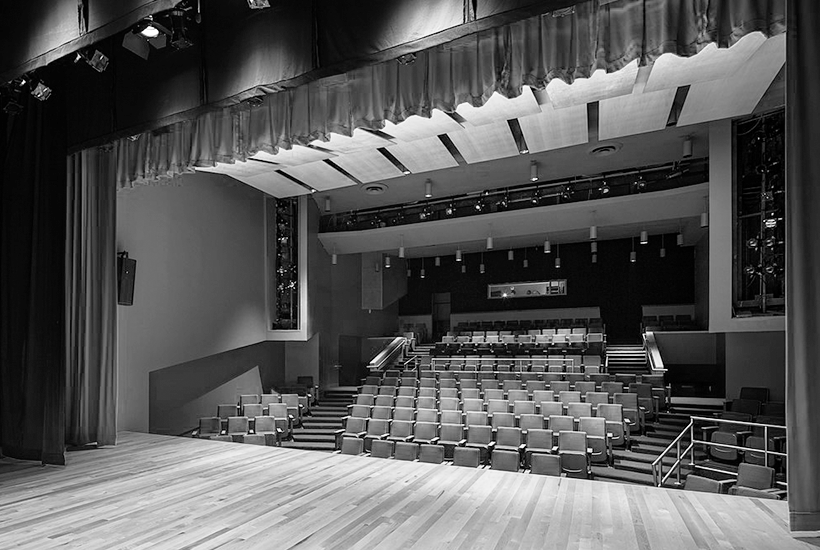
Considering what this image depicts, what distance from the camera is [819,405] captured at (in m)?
2.45

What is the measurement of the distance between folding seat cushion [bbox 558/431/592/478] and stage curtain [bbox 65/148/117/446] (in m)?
4.33

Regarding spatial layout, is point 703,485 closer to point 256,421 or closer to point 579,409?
point 579,409

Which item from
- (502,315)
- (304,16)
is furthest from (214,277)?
(502,315)

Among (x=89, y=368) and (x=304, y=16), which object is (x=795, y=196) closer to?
(x=304, y=16)

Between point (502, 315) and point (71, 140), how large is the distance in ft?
41.3

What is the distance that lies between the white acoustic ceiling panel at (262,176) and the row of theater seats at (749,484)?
18.0 feet

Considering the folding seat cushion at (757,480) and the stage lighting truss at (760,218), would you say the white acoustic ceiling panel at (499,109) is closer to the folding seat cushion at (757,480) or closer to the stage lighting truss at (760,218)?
the folding seat cushion at (757,480)

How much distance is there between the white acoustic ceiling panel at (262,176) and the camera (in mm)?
6724

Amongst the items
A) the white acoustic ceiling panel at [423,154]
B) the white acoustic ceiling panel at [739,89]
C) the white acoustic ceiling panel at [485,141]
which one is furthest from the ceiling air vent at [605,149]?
the white acoustic ceiling panel at [423,154]

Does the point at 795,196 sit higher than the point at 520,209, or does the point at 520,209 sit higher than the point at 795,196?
the point at 520,209

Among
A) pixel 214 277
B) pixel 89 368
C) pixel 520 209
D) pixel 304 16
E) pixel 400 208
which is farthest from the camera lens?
pixel 400 208

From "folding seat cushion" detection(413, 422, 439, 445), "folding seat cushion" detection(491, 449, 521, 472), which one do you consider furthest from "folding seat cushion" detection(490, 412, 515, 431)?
"folding seat cushion" detection(491, 449, 521, 472)

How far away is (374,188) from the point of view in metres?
10.3

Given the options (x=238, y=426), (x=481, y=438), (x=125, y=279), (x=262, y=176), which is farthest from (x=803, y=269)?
(x=262, y=176)
